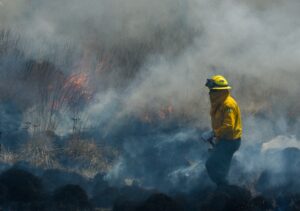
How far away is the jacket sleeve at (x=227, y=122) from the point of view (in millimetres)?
8453

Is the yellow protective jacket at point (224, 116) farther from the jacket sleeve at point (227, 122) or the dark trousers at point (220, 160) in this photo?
the dark trousers at point (220, 160)

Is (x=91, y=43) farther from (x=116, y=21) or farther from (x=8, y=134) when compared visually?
(x=8, y=134)

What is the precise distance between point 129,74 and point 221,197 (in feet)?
20.2

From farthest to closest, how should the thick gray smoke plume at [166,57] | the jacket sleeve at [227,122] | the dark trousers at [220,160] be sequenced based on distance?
the thick gray smoke plume at [166,57]
the dark trousers at [220,160]
the jacket sleeve at [227,122]

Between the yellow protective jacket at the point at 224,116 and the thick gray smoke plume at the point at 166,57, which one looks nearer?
the yellow protective jacket at the point at 224,116

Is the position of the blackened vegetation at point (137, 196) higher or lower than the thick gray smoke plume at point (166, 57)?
lower

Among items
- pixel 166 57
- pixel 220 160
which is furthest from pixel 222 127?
pixel 166 57

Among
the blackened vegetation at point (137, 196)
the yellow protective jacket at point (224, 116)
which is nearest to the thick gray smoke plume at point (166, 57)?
the blackened vegetation at point (137, 196)

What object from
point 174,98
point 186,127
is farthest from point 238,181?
point 174,98

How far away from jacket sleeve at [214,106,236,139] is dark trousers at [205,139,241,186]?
196 mm

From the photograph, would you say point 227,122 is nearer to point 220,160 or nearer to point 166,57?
point 220,160

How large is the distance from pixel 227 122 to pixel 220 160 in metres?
0.66

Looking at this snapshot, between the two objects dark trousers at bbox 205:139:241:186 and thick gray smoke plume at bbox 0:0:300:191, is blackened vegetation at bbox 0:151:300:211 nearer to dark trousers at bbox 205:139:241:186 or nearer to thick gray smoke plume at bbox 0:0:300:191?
dark trousers at bbox 205:139:241:186

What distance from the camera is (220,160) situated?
8719 mm
